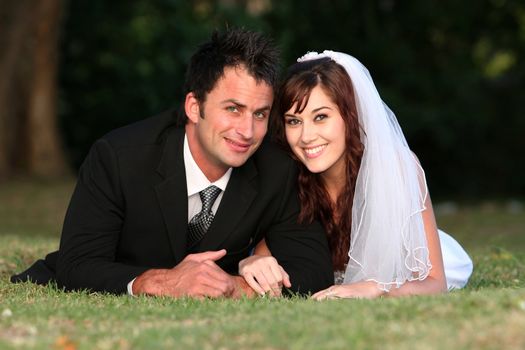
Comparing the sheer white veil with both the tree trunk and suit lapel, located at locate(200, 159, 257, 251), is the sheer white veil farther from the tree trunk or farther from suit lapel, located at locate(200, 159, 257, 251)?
the tree trunk

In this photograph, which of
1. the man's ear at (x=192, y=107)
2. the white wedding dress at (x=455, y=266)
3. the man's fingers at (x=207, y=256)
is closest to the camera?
the man's fingers at (x=207, y=256)

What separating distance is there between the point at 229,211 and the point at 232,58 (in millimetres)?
1018

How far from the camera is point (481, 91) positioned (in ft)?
83.0

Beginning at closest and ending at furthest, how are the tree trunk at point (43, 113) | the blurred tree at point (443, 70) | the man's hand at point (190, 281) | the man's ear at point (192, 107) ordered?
the man's hand at point (190, 281), the man's ear at point (192, 107), the tree trunk at point (43, 113), the blurred tree at point (443, 70)

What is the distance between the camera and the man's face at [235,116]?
6133 millimetres

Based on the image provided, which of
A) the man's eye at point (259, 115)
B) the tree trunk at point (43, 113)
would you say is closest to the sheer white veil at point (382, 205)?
the man's eye at point (259, 115)

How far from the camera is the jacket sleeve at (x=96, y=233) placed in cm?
616

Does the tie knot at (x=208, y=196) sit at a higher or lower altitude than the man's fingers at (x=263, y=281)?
higher

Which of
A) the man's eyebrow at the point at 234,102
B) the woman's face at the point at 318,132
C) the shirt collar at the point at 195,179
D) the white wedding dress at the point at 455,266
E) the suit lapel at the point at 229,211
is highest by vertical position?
the man's eyebrow at the point at 234,102

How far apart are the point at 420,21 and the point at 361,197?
19.8 metres

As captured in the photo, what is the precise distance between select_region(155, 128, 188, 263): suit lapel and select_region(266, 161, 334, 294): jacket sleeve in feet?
2.18

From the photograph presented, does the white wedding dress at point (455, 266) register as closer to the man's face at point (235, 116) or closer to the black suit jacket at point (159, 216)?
the black suit jacket at point (159, 216)

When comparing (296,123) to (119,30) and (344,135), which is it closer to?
(344,135)

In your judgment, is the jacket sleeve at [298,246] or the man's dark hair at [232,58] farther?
the jacket sleeve at [298,246]
